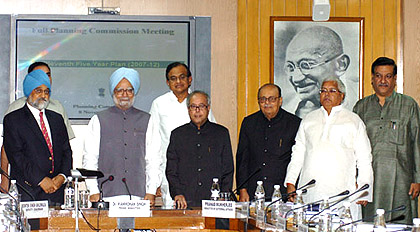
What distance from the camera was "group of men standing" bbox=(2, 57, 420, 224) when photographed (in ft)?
16.4

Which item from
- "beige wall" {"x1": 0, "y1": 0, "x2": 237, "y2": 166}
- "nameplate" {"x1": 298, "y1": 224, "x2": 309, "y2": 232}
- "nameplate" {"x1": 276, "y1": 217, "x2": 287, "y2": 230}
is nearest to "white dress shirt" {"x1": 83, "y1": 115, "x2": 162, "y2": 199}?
"beige wall" {"x1": 0, "y1": 0, "x2": 237, "y2": 166}

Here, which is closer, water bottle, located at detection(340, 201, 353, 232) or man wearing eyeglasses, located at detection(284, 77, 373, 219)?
water bottle, located at detection(340, 201, 353, 232)

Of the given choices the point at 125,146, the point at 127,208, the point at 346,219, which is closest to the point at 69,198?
the point at 127,208

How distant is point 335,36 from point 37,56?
272 centimetres

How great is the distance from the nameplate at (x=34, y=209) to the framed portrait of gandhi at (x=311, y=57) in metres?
3.12

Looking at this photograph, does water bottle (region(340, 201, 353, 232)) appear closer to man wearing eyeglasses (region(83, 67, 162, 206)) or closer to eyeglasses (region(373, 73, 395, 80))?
man wearing eyeglasses (region(83, 67, 162, 206))

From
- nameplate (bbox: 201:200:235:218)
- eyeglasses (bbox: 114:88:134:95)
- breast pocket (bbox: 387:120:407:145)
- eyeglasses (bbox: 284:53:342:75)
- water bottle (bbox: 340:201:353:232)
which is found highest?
eyeglasses (bbox: 284:53:342:75)

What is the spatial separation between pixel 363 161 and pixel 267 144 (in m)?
0.76

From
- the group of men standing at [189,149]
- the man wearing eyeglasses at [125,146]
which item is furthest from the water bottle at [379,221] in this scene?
the man wearing eyeglasses at [125,146]

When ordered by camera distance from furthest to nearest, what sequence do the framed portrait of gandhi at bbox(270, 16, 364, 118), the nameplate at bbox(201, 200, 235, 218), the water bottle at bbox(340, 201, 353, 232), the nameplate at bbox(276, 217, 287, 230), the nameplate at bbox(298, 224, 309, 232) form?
the framed portrait of gandhi at bbox(270, 16, 364, 118) < the nameplate at bbox(201, 200, 235, 218) < the nameplate at bbox(276, 217, 287, 230) < the nameplate at bbox(298, 224, 309, 232) < the water bottle at bbox(340, 201, 353, 232)

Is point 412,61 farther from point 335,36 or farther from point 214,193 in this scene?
point 214,193

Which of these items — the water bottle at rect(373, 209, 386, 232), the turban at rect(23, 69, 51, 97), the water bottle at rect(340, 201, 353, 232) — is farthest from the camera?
the turban at rect(23, 69, 51, 97)

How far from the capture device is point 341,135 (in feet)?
16.6

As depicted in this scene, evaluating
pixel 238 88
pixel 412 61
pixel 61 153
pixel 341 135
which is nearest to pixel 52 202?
pixel 61 153
